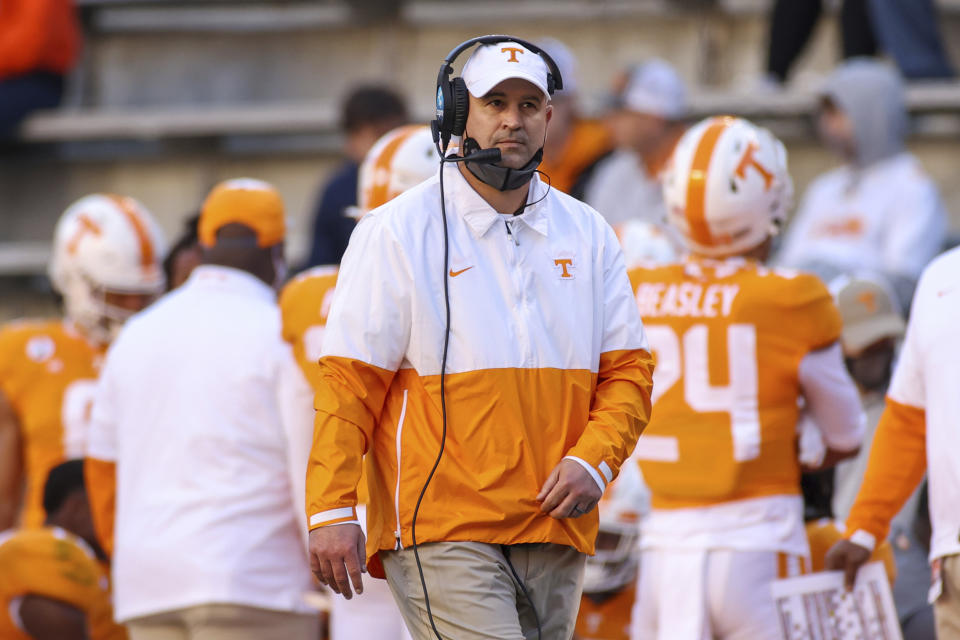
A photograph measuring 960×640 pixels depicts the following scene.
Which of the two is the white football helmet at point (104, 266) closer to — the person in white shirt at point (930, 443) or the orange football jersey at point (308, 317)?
the orange football jersey at point (308, 317)

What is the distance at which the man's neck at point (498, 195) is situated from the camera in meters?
3.61

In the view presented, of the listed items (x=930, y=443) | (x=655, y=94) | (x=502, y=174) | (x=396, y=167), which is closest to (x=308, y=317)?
(x=396, y=167)

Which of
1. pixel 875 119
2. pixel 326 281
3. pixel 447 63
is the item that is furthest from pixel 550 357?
pixel 875 119

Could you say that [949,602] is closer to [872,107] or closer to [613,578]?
[613,578]

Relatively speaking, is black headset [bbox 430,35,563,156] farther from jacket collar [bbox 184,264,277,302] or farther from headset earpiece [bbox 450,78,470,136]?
jacket collar [bbox 184,264,277,302]

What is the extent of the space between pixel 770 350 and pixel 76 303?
149 inches

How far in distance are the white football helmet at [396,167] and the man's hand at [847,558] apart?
1808 millimetres

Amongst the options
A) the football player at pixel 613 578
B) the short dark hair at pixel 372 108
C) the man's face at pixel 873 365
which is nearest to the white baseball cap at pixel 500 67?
the football player at pixel 613 578

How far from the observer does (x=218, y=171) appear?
10.6 metres

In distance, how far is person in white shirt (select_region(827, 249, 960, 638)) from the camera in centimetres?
418

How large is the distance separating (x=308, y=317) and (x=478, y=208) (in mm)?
1603

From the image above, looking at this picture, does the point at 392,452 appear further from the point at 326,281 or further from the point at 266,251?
the point at 266,251

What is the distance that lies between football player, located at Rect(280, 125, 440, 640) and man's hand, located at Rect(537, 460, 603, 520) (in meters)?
1.39

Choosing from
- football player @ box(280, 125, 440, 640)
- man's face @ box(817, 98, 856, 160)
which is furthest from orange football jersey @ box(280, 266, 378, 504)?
man's face @ box(817, 98, 856, 160)
